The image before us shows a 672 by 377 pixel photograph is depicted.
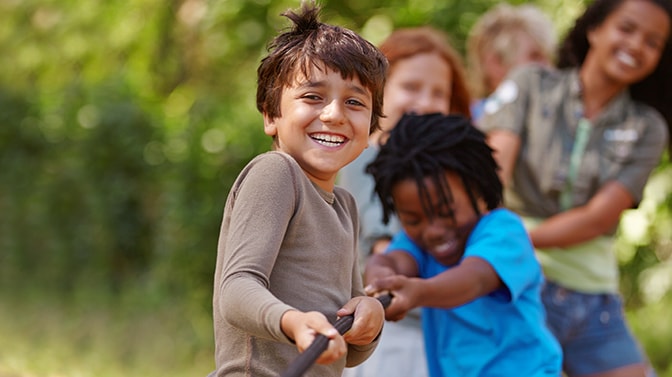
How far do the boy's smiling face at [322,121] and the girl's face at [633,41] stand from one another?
202cm

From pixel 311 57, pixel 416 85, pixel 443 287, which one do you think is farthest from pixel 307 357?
pixel 416 85

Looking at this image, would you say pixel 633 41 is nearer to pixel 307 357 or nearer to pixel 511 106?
pixel 511 106

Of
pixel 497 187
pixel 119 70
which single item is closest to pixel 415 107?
pixel 497 187

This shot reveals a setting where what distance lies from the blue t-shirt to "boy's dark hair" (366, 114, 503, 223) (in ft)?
0.42

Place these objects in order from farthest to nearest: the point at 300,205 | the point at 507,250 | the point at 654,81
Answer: the point at 654,81
the point at 507,250
the point at 300,205

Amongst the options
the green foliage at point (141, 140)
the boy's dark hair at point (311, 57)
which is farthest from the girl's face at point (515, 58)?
the boy's dark hair at point (311, 57)

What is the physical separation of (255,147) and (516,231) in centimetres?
334

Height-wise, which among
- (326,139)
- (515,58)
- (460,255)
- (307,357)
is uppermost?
(326,139)

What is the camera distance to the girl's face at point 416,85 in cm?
384

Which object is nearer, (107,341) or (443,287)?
(443,287)

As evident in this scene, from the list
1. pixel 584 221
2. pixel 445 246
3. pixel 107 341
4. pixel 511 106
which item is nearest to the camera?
pixel 445 246

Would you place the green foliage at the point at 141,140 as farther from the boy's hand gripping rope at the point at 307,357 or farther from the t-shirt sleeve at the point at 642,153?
the boy's hand gripping rope at the point at 307,357

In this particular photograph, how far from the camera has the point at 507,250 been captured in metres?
2.77

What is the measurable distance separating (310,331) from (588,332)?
2224mm
